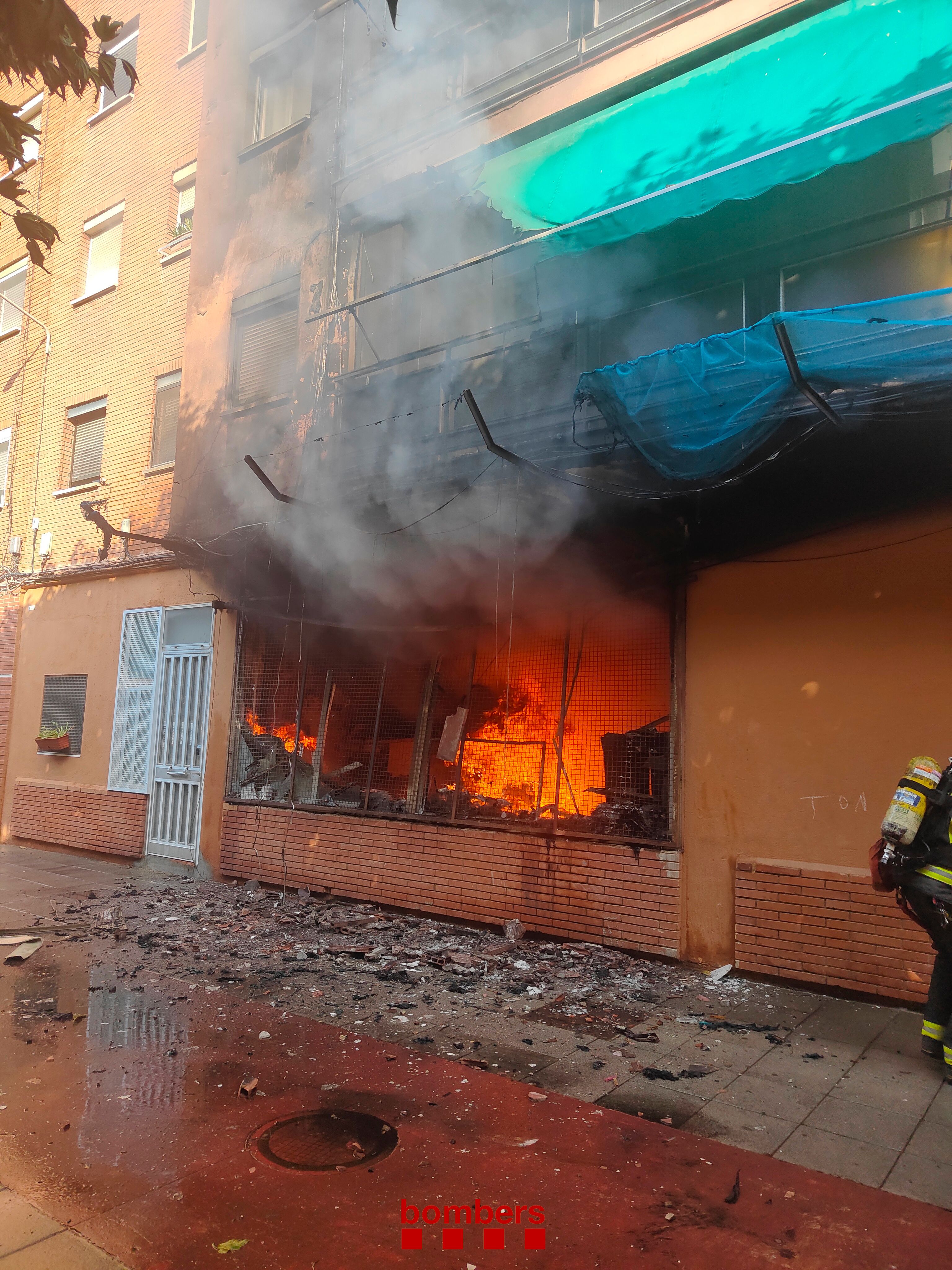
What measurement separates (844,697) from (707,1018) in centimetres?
224

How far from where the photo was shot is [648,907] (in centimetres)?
596

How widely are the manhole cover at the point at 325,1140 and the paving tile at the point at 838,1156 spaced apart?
1644 mm

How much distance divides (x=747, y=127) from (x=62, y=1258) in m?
7.36

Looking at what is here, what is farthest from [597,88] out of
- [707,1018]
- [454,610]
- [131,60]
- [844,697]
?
[131,60]

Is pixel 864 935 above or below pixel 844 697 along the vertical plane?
below

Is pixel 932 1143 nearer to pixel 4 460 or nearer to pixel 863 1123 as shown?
pixel 863 1123

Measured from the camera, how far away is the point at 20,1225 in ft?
8.90

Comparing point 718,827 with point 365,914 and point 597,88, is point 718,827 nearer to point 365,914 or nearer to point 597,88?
point 365,914

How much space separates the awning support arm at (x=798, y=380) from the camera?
442cm

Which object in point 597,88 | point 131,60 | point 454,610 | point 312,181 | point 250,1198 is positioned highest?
point 131,60

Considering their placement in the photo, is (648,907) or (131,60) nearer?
(648,907)

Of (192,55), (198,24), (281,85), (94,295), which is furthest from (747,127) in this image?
(94,295)

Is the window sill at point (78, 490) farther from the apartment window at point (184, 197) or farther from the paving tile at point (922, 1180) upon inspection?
the paving tile at point (922, 1180)

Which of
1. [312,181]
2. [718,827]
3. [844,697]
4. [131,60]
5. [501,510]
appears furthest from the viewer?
[131,60]
